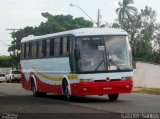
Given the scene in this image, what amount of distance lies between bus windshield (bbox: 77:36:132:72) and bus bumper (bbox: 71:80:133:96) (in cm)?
57

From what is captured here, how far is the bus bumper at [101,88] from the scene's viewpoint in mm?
22828

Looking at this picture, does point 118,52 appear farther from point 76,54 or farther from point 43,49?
point 43,49

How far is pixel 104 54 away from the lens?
76.1 ft

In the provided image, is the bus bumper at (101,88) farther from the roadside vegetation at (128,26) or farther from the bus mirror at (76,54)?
the roadside vegetation at (128,26)

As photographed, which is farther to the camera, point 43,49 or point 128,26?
point 128,26

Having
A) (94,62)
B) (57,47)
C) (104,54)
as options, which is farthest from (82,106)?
(57,47)

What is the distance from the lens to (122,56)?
23.3 m

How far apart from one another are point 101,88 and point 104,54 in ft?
4.72

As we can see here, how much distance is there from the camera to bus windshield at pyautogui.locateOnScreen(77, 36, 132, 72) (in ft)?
75.5

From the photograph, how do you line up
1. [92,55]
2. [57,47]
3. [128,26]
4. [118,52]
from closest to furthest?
[92,55] < [118,52] < [57,47] < [128,26]

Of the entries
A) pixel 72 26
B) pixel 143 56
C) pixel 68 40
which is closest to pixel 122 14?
pixel 72 26

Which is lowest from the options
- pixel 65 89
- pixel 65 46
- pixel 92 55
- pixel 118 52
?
pixel 65 89

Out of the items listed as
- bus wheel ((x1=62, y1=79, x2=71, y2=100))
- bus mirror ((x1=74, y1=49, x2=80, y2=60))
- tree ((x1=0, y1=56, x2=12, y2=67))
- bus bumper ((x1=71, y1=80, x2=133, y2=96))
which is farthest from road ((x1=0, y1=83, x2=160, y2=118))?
tree ((x1=0, y1=56, x2=12, y2=67))

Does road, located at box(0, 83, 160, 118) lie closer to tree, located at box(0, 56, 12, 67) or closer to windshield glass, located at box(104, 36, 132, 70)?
windshield glass, located at box(104, 36, 132, 70)
